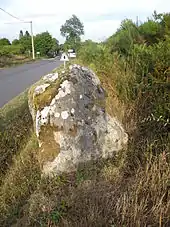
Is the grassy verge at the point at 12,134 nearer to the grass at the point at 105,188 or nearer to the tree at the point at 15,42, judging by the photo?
the grass at the point at 105,188

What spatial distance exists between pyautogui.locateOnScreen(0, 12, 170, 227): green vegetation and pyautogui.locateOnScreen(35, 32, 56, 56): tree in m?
76.0

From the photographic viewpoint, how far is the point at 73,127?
379 centimetres

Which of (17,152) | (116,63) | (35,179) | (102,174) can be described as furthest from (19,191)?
(116,63)

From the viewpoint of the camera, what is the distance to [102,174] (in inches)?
136

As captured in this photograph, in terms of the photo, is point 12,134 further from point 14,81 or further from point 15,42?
point 15,42

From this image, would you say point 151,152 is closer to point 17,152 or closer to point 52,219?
point 52,219

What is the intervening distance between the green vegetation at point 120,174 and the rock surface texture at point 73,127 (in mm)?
145

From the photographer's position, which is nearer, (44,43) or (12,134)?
(12,134)

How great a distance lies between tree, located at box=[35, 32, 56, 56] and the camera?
3113 inches

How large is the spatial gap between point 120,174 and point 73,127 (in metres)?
0.81

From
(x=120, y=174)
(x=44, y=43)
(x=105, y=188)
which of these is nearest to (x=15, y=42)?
(x=44, y=43)

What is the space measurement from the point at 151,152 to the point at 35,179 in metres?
1.40

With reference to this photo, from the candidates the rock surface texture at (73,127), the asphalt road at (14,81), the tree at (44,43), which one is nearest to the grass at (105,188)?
the rock surface texture at (73,127)

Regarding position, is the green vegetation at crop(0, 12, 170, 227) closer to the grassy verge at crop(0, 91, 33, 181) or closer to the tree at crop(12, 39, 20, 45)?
the grassy verge at crop(0, 91, 33, 181)
